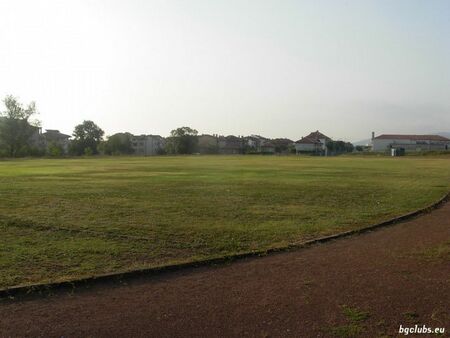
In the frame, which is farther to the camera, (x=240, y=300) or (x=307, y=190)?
(x=307, y=190)

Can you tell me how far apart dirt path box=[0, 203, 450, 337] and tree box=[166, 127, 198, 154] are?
124 meters

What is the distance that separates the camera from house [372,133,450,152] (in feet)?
494

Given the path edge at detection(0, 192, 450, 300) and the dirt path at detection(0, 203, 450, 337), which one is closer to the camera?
the dirt path at detection(0, 203, 450, 337)

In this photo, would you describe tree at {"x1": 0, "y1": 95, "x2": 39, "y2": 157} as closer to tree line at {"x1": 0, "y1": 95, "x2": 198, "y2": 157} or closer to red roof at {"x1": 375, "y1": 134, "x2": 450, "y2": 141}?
tree line at {"x1": 0, "y1": 95, "x2": 198, "y2": 157}

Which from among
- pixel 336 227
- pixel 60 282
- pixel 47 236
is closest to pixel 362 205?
pixel 336 227

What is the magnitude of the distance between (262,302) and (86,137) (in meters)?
126

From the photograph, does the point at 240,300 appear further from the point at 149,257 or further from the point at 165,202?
the point at 165,202

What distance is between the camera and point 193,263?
7.67 metres

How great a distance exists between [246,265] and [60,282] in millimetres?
2932

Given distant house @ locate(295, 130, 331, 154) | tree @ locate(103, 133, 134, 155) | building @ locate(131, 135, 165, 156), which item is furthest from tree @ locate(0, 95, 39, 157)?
distant house @ locate(295, 130, 331, 154)

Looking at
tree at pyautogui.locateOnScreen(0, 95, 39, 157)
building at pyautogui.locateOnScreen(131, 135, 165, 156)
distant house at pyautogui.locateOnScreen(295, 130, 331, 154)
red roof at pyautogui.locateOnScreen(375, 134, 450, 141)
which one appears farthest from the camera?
red roof at pyautogui.locateOnScreen(375, 134, 450, 141)

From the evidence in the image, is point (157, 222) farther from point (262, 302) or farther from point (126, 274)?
point (262, 302)

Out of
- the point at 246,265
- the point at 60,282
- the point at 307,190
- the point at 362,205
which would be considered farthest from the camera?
the point at 307,190

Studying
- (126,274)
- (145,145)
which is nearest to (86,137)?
(145,145)
